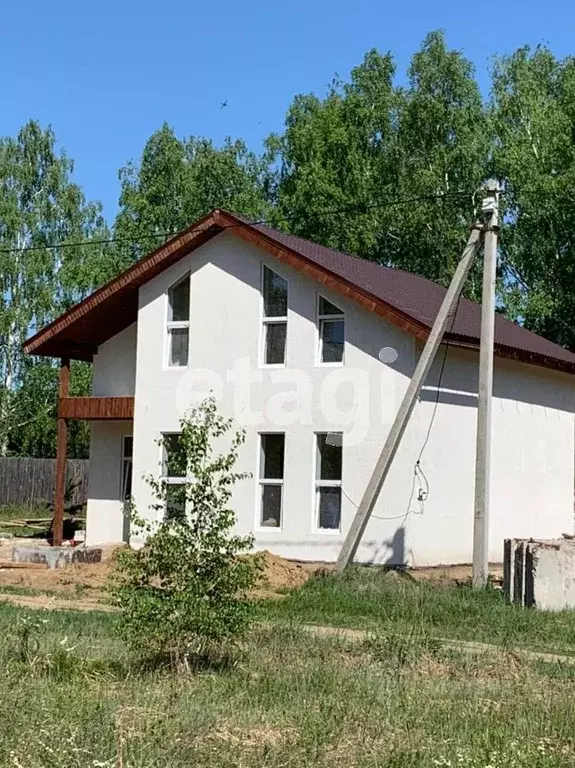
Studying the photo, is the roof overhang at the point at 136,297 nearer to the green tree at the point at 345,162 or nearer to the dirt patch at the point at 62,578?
the dirt patch at the point at 62,578

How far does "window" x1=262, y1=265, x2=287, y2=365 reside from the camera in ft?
68.8

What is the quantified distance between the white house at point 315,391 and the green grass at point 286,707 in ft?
25.8

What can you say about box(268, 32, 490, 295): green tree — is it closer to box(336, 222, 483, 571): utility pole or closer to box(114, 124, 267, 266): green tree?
box(114, 124, 267, 266): green tree

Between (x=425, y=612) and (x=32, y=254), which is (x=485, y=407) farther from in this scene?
(x=32, y=254)

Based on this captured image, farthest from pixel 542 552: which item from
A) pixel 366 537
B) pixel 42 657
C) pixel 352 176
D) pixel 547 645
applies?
pixel 352 176

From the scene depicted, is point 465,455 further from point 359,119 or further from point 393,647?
point 359,119

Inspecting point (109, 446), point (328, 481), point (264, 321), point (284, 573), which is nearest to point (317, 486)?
point (328, 481)

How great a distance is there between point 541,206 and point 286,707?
96.8 ft

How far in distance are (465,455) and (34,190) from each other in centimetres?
3264

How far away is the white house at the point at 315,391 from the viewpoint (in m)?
19.6

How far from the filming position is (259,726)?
318 inches

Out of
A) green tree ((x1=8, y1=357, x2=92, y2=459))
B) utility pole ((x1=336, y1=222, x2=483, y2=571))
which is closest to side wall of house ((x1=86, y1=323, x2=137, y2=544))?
utility pole ((x1=336, y1=222, x2=483, y2=571))

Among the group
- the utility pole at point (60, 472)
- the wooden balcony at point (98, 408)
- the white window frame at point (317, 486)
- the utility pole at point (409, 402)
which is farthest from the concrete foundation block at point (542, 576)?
the utility pole at point (60, 472)

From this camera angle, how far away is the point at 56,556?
20.2 metres
